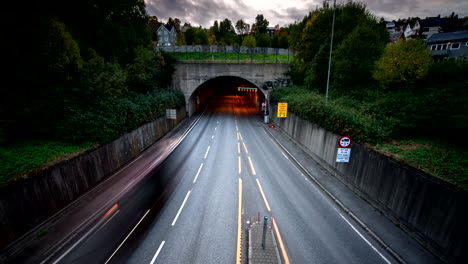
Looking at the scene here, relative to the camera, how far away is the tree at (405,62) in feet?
50.5

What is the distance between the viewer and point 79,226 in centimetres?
1023

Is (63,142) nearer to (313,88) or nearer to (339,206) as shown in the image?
(339,206)

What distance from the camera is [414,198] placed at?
905 centimetres

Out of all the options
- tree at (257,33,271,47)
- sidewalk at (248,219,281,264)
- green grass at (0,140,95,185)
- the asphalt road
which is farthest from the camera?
tree at (257,33,271,47)

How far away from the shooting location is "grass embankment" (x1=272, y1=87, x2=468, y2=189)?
893cm

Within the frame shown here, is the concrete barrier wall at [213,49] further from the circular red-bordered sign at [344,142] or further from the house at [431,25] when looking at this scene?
the house at [431,25]

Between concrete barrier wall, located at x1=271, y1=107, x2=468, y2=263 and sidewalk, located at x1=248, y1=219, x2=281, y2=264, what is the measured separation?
6841mm

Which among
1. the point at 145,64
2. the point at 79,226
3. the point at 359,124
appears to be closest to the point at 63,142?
the point at 79,226

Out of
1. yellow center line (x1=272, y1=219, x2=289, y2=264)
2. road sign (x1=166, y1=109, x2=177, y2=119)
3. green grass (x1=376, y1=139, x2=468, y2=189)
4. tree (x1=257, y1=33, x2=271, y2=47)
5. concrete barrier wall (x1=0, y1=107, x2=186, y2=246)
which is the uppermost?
tree (x1=257, y1=33, x2=271, y2=47)

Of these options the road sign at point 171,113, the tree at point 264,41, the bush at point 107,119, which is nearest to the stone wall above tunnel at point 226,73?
the road sign at point 171,113

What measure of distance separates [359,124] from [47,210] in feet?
65.9

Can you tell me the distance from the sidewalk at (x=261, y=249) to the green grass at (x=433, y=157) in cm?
790

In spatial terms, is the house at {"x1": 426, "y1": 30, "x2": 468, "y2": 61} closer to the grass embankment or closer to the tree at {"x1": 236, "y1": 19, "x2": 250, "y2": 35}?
the grass embankment

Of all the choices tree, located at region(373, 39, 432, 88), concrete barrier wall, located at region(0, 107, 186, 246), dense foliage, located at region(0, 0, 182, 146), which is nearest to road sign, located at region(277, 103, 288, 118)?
tree, located at region(373, 39, 432, 88)
